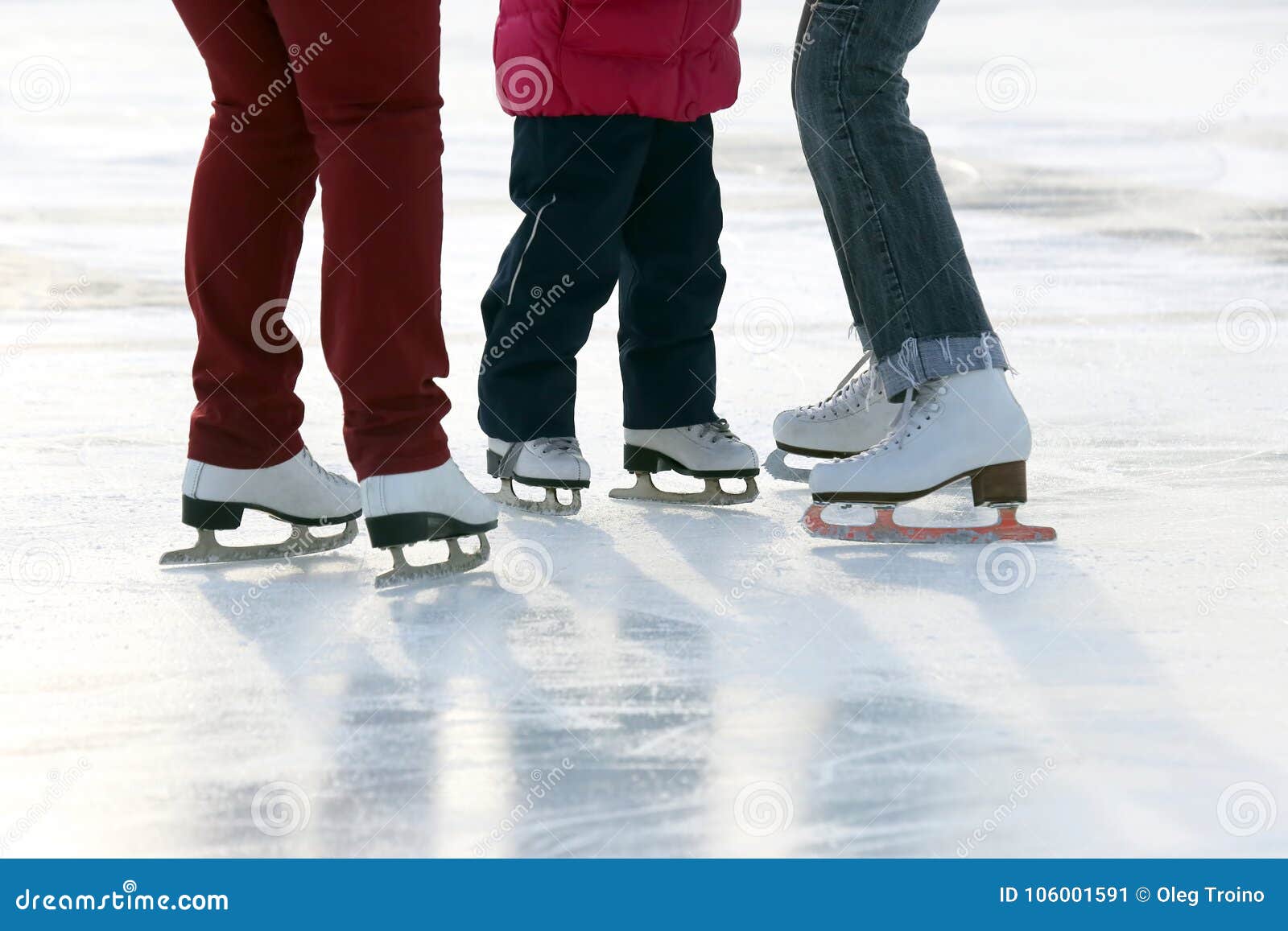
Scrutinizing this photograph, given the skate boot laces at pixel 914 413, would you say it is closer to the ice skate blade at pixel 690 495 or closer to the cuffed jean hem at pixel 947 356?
the cuffed jean hem at pixel 947 356

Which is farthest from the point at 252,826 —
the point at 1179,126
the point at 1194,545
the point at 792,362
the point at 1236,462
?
the point at 1179,126

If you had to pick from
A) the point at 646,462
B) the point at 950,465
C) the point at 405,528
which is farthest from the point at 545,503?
the point at 950,465

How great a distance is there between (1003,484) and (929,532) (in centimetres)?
12

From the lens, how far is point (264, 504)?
2.07 metres

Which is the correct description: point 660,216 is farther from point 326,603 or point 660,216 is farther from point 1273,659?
point 1273,659

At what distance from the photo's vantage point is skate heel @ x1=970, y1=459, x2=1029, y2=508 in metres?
2.19

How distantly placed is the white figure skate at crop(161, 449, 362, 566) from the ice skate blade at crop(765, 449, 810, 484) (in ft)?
2.52

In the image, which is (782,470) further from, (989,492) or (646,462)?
(989,492)

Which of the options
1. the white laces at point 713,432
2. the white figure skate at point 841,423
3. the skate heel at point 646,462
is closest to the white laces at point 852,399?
the white figure skate at point 841,423

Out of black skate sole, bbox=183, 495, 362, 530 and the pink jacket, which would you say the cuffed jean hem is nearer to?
the pink jacket

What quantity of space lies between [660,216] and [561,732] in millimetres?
1239

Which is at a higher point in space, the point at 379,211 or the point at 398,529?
the point at 379,211

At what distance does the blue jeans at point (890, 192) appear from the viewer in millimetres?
2221

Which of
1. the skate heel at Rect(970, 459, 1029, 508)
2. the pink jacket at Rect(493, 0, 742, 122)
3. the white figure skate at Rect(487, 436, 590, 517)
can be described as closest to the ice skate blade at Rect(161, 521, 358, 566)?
the white figure skate at Rect(487, 436, 590, 517)
